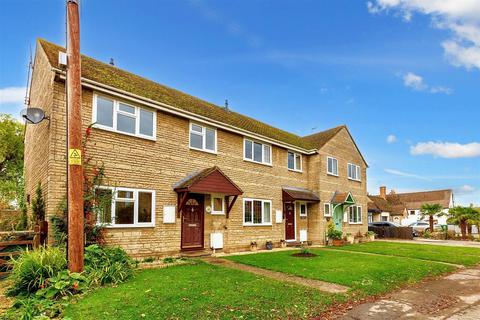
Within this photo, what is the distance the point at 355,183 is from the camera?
2638 cm

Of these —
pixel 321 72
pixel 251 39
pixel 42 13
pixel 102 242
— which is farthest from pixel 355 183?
pixel 42 13

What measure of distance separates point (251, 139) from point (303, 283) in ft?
33.5

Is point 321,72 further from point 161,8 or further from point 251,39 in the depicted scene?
point 161,8

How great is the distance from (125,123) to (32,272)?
20.6 feet

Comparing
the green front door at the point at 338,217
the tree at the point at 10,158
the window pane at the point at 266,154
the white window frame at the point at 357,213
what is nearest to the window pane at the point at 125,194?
the window pane at the point at 266,154

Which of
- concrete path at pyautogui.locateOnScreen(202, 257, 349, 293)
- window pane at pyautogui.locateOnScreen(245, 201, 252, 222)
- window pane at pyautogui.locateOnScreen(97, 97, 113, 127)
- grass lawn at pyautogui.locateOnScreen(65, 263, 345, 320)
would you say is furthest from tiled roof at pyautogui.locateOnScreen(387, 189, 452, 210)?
window pane at pyautogui.locateOnScreen(97, 97, 113, 127)

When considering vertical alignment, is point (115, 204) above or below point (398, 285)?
above

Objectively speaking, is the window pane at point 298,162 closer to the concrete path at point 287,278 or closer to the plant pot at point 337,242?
the plant pot at point 337,242

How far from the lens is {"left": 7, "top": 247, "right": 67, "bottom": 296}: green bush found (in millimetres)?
7566

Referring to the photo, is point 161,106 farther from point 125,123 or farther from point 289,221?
point 289,221

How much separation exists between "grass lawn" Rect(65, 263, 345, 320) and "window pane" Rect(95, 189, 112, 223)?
9.22ft

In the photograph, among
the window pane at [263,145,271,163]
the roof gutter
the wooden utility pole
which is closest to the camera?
the wooden utility pole

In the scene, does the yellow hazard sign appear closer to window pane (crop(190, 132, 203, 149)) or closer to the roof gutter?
the roof gutter

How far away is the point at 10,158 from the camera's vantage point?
31984 millimetres
